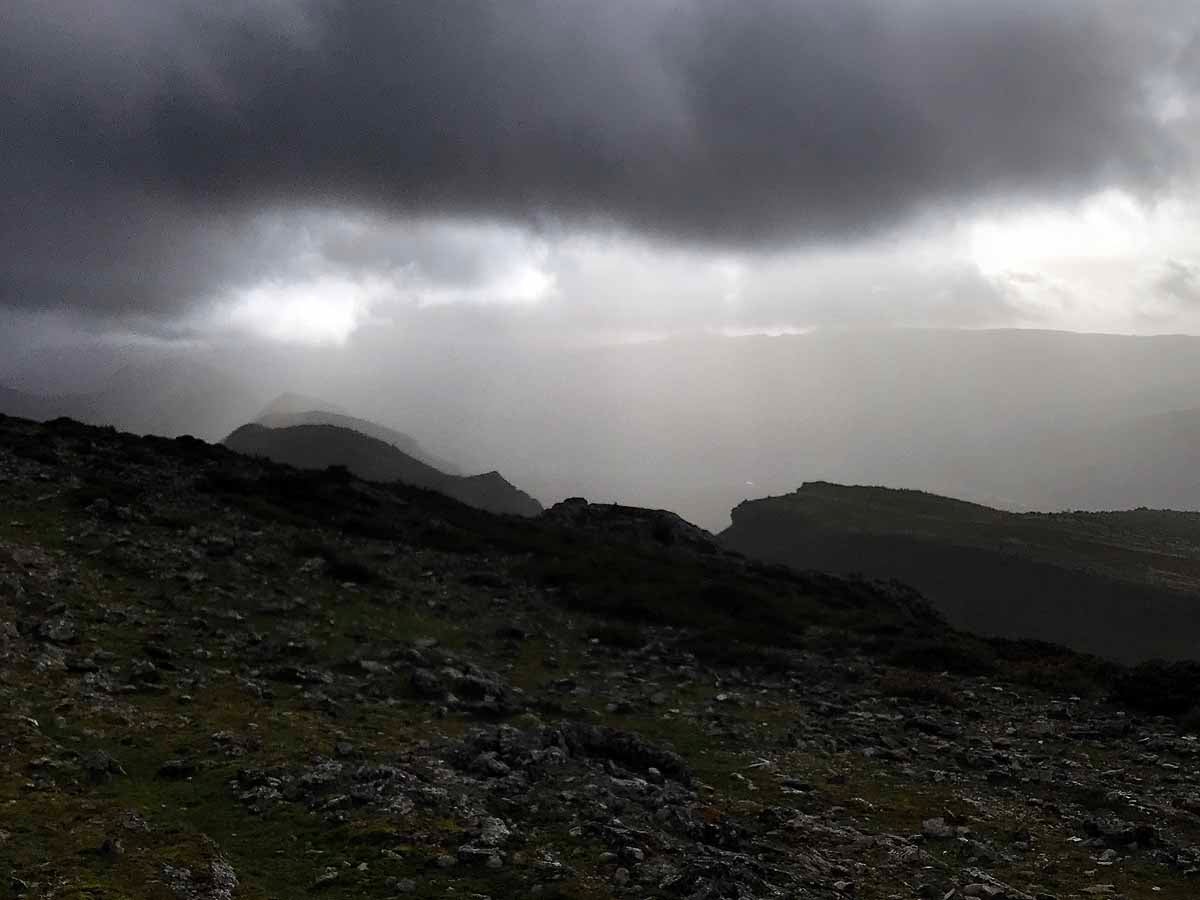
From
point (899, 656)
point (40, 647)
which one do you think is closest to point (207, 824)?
point (40, 647)

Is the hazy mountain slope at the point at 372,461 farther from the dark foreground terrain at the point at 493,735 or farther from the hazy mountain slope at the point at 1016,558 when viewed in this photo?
the dark foreground terrain at the point at 493,735

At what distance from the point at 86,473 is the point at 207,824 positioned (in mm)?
28481

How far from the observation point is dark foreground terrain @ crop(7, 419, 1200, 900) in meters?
9.90

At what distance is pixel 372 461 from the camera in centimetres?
16712

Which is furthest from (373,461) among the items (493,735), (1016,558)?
(493,735)

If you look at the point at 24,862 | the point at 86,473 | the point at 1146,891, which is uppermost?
the point at 86,473

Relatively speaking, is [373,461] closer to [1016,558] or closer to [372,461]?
[372,461]

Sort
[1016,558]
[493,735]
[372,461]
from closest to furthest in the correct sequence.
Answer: [493,735] < [1016,558] < [372,461]

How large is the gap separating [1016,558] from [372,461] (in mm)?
121935

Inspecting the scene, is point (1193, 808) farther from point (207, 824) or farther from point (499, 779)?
point (207, 824)

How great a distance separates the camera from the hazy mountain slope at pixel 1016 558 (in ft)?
285

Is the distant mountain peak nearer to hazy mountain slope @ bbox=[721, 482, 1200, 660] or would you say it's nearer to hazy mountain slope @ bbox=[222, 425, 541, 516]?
hazy mountain slope @ bbox=[222, 425, 541, 516]

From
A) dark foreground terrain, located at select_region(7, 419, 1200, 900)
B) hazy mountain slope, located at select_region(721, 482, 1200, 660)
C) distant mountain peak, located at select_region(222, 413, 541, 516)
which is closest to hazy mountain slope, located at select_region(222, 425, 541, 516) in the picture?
distant mountain peak, located at select_region(222, 413, 541, 516)

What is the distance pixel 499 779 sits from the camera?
12.3 m
